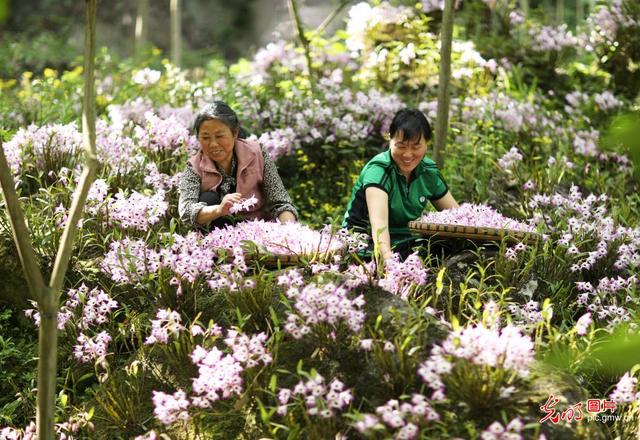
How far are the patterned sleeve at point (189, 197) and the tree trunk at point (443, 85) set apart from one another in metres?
1.99

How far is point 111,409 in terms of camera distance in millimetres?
3246

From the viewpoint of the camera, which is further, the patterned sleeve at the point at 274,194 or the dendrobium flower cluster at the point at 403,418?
the patterned sleeve at the point at 274,194

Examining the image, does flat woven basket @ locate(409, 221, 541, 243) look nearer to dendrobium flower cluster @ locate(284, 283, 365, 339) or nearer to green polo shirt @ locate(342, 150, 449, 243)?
green polo shirt @ locate(342, 150, 449, 243)

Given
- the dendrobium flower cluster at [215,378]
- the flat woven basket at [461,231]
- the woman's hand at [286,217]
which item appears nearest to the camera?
the dendrobium flower cluster at [215,378]

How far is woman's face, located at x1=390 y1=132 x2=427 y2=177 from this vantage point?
14.1 ft

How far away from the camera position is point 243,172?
14.9ft

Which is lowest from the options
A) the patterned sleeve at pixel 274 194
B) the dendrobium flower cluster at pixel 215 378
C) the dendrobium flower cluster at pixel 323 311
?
the dendrobium flower cluster at pixel 215 378

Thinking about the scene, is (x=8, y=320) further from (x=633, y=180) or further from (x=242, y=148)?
(x=633, y=180)

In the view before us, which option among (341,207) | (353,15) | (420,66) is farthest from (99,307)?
(353,15)

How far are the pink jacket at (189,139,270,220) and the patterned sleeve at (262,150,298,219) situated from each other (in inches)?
1.5

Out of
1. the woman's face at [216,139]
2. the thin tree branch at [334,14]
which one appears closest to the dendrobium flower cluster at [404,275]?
the woman's face at [216,139]

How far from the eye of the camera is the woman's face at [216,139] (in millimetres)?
4391

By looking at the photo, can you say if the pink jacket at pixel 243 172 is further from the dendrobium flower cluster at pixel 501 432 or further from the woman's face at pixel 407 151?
the dendrobium flower cluster at pixel 501 432

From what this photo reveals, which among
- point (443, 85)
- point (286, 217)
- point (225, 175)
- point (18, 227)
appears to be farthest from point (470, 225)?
point (18, 227)
